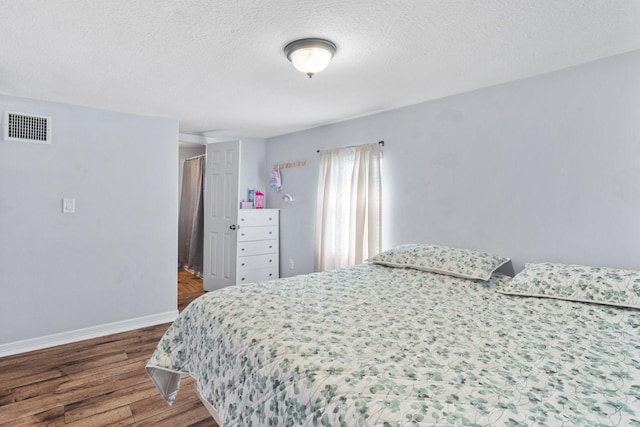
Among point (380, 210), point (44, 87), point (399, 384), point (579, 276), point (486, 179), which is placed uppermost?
point (44, 87)

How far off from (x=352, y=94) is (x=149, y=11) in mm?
1639

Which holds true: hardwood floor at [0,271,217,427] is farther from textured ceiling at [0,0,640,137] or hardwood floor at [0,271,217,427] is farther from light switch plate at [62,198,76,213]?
textured ceiling at [0,0,640,137]

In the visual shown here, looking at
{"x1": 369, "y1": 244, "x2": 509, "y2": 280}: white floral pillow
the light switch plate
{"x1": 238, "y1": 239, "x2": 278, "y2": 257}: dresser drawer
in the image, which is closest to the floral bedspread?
{"x1": 369, "y1": 244, "x2": 509, "y2": 280}: white floral pillow

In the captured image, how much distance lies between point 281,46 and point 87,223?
8.06 feet

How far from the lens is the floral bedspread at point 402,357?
0.90 m

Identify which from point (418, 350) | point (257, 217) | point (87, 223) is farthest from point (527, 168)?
point (87, 223)

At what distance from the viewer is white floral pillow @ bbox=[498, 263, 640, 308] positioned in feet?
5.64

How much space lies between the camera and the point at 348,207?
3697 mm

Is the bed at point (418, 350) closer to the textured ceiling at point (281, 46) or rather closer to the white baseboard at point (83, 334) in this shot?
the textured ceiling at point (281, 46)

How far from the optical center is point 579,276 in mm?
1892

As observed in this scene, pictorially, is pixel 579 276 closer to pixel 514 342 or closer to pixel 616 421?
pixel 514 342

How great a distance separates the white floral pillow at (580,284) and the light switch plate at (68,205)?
3.46 meters

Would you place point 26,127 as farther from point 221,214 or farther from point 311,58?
point 311,58

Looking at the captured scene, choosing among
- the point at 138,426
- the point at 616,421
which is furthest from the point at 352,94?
the point at 138,426
